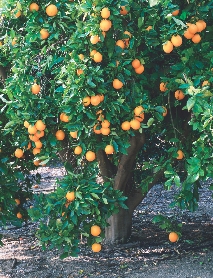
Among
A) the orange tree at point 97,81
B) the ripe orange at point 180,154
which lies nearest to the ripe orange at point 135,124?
the orange tree at point 97,81

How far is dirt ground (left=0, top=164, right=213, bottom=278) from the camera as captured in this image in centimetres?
408

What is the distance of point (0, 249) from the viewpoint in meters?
4.93

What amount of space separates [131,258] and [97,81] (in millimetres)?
2226

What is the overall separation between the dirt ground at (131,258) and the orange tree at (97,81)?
876 millimetres

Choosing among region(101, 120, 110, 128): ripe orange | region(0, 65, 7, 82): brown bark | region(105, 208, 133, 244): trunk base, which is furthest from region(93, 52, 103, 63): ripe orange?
region(105, 208, 133, 244): trunk base

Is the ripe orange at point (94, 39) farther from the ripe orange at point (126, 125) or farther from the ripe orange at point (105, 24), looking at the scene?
the ripe orange at point (126, 125)

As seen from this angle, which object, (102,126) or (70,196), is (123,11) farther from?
(70,196)

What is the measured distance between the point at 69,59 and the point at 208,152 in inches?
43.7

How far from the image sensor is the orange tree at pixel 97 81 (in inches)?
110

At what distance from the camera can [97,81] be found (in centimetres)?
282

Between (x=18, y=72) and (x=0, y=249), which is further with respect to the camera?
(x=0, y=249)

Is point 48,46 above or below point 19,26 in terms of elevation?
below

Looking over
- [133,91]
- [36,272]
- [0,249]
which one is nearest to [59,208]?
[133,91]

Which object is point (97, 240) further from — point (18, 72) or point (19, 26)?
point (19, 26)
